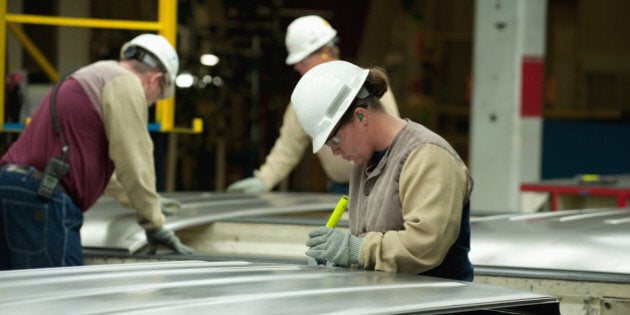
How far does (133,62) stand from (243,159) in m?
6.73

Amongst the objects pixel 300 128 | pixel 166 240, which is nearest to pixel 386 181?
pixel 166 240

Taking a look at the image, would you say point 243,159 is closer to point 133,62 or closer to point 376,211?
point 133,62

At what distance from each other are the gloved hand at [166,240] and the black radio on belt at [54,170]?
1.44 ft

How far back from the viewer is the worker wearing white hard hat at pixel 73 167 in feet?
14.4

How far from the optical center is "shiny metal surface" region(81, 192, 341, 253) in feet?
15.3

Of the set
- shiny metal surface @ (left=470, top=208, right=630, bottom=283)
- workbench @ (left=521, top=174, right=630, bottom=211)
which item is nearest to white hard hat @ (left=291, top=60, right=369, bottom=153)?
shiny metal surface @ (left=470, top=208, right=630, bottom=283)

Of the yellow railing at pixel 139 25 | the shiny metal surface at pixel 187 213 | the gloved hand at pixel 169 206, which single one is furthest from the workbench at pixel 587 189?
the gloved hand at pixel 169 206

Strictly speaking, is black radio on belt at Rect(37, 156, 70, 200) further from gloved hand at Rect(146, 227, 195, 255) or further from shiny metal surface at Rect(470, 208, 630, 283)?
shiny metal surface at Rect(470, 208, 630, 283)

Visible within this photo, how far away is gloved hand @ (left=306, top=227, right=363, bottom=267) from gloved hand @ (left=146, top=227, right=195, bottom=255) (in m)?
1.63

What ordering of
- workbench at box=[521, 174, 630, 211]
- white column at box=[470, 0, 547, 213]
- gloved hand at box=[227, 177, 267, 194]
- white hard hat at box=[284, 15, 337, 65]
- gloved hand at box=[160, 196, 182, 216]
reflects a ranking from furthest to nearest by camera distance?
1. white column at box=[470, 0, 547, 213]
2. workbench at box=[521, 174, 630, 211]
3. gloved hand at box=[227, 177, 267, 194]
4. white hard hat at box=[284, 15, 337, 65]
5. gloved hand at box=[160, 196, 182, 216]

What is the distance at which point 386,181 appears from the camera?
3.04m

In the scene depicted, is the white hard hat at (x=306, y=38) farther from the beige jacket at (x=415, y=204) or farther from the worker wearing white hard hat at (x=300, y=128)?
the beige jacket at (x=415, y=204)

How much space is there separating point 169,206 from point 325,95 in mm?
2235

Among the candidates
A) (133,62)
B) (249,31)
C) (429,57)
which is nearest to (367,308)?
(133,62)
